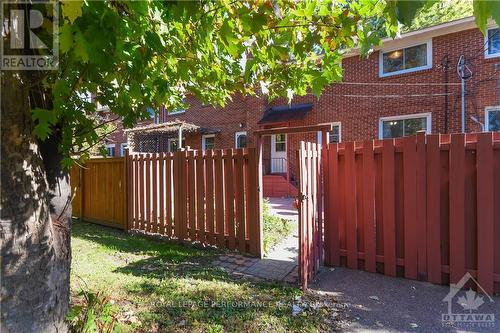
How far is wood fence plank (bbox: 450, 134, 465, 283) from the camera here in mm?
3619

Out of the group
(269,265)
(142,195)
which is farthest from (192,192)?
(269,265)

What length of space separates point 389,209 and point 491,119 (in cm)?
929

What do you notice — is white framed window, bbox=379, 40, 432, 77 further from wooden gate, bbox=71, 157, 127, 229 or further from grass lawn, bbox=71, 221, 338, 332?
grass lawn, bbox=71, 221, 338, 332

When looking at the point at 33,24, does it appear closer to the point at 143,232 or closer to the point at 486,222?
the point at 486,222

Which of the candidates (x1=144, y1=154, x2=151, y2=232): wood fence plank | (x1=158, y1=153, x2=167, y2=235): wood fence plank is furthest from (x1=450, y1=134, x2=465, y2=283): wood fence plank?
(x1=144, y1=154, x2=151, y2=232): wood fence plank

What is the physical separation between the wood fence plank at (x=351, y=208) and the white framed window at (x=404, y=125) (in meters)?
8.65

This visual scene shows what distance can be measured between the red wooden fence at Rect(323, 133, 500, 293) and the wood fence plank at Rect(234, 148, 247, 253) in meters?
1.44

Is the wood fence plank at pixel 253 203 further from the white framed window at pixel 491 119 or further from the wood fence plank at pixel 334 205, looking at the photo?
the white framed window at pixel 491 119

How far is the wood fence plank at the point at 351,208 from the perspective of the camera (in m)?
4.37

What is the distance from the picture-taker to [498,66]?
411 inches

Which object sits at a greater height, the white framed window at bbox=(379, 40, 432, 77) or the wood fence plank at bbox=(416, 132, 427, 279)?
the white framed window at bbox=(379, 40, 432, 77)

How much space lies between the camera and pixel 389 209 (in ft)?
13.5

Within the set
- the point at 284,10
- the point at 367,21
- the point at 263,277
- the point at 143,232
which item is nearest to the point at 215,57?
the point at 284,10

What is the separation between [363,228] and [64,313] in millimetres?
3482
